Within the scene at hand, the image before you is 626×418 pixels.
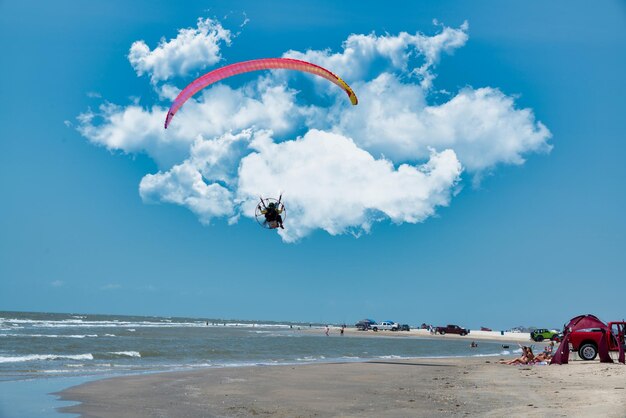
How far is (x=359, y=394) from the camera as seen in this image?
17.3 metres

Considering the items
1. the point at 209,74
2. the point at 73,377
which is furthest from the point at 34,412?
the point at 209,74

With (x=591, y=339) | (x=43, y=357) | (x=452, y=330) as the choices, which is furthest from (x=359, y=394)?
(x=452, y=330)

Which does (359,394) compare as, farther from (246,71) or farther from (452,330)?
(452,330)

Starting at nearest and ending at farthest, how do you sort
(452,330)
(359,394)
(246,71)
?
(359,394) → (246,71) → (452,330)

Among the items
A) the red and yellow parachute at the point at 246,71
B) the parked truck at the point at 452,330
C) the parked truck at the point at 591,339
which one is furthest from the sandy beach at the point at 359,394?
the parked truck at the point at 452,330

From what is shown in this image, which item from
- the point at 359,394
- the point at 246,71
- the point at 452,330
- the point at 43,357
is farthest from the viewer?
the point at 452,330

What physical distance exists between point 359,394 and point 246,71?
13.5m

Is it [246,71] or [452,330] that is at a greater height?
[246,71]

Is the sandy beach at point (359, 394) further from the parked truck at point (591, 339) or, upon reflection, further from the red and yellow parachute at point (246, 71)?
the red and yellow parachute at point (246, 71)

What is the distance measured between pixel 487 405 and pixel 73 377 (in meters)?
14.7

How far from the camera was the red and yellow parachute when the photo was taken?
2430 centimetres

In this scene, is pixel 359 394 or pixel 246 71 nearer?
pixel 359 394

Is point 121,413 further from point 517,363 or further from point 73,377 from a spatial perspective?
point 517,363

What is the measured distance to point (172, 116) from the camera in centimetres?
2484
